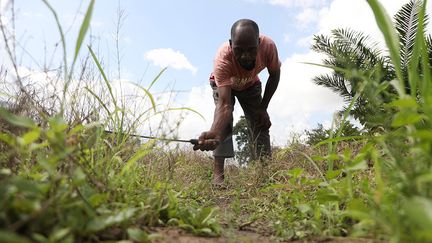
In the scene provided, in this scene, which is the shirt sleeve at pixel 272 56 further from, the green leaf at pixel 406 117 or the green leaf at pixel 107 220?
the green leaf at pixel 107 220

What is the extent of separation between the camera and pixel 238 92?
13.1ft

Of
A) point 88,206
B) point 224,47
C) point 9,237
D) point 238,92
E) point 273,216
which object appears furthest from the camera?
point 238,92

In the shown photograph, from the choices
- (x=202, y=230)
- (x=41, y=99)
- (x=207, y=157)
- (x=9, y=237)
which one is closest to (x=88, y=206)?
(x=9, y=237)

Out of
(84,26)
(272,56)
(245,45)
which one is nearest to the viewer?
(84,26)

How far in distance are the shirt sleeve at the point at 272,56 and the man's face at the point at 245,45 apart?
43cm

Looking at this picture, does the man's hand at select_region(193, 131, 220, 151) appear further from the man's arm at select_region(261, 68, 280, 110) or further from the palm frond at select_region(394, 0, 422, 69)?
the palm frond at select_region(394, 0, 422, 69)

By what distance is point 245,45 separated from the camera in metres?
3.02

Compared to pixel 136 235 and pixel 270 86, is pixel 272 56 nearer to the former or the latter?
pixel 270 86

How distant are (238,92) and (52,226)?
3.20m

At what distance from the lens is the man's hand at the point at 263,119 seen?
404 centimetres

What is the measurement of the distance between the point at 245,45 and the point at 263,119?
1.21 meters

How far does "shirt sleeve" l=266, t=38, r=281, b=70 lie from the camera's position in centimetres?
356

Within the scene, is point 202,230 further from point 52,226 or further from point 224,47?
point 224,47

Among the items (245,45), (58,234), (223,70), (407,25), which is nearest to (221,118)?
(223,70)
